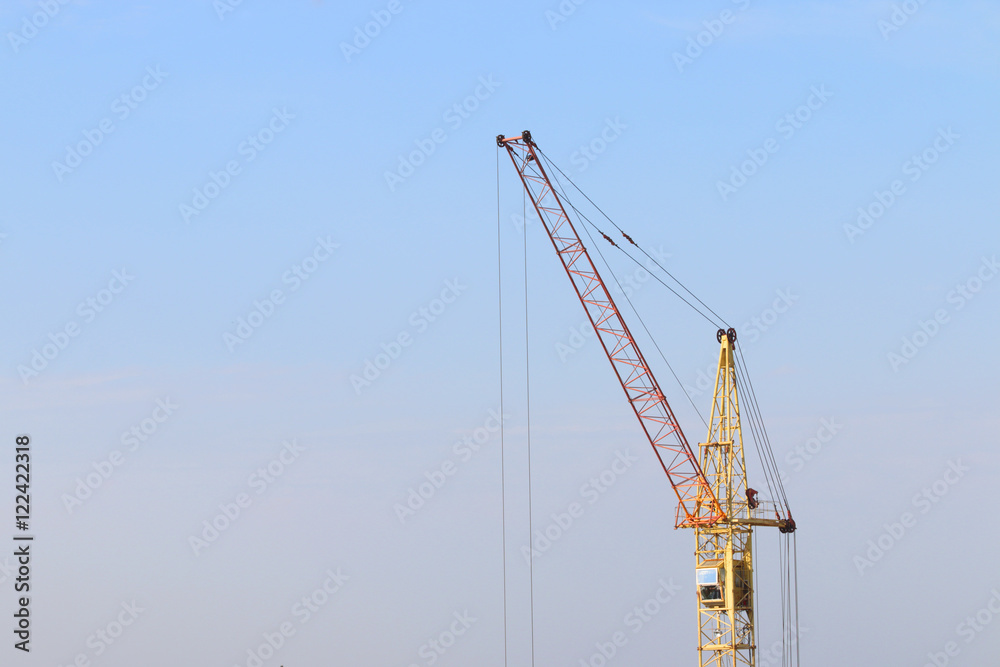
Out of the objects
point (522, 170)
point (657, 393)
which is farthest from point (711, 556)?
point (522, 170)

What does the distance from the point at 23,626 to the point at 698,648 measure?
226 feet

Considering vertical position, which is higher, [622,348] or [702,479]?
[622,348]

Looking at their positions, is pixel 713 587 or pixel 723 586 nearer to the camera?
pixel 723 586

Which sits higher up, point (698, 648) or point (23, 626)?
point (23, 626)

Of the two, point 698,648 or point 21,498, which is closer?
point 21,498

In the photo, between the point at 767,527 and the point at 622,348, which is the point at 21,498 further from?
the point at 767,527

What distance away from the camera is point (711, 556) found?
14750 centimetres

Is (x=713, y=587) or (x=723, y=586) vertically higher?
(x=723, y=586)

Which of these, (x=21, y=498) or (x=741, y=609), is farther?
(x=741, y=609)

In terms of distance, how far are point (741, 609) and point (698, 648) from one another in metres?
5.46

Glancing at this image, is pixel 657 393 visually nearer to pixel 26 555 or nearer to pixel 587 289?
pixel 587 289

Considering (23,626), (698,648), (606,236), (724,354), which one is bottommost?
(698,648)

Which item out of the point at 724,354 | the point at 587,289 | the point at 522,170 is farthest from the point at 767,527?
the point at 522,170

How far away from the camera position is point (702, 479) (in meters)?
147
